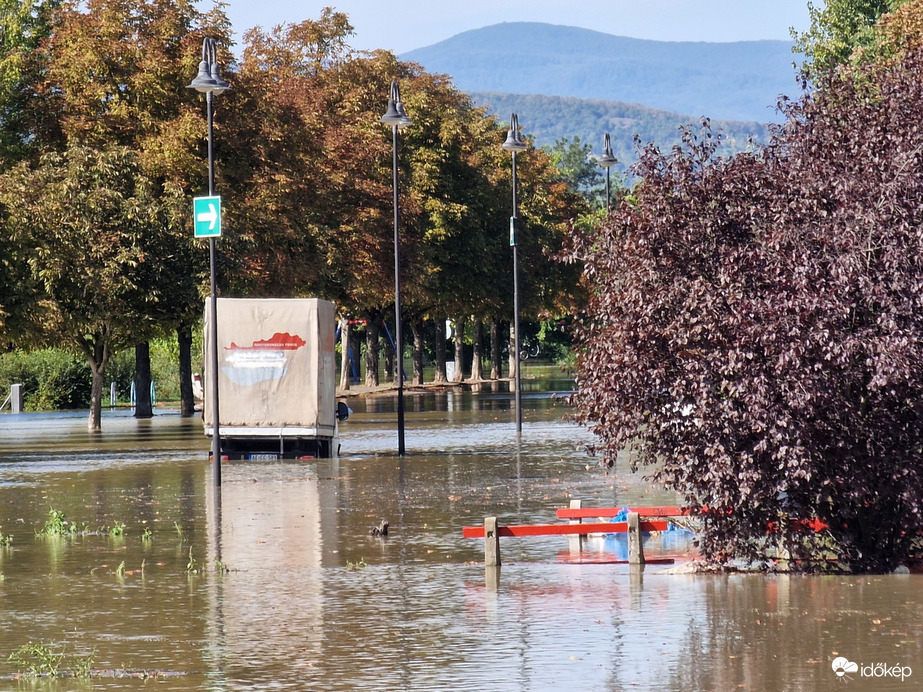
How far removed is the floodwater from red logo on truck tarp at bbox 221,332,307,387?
7870 millimetres

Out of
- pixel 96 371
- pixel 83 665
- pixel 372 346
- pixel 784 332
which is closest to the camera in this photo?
pixel 83 665

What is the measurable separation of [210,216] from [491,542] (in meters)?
10.4


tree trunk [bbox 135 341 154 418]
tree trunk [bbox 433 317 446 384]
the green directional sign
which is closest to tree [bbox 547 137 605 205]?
tree trunk [bbox 433 317 446 384]

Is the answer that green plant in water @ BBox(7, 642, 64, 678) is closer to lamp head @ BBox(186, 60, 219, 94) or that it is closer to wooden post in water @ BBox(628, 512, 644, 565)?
wooden post in water @ BBox(628, 512, 644, 565)

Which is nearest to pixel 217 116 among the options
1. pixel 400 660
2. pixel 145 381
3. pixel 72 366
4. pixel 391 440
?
pixel 145 381

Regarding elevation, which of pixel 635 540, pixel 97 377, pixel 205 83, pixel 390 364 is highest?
pixel 205 83

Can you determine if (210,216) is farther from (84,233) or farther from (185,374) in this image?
(185,374)

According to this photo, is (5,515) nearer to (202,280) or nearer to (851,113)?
(851,113)

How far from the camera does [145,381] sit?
5131cm

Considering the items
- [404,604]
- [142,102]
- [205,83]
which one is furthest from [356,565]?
[142,102]

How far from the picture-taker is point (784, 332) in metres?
12.3

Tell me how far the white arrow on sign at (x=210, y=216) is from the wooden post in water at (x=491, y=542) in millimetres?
10089

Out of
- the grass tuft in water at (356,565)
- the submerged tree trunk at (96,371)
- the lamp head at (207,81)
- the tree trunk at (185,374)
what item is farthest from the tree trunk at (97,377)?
the grass tuft in water at (356,565)

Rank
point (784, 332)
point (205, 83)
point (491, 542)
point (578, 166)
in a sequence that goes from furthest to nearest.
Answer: point (578, 166)
point (205, 83)
point (491, 542)
point (784, 332)
